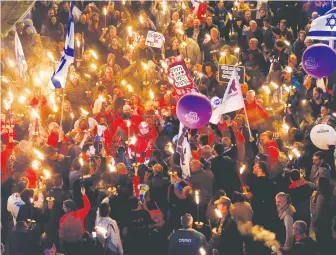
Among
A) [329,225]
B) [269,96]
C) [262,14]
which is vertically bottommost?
[329,225]

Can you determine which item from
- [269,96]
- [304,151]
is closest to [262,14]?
[269,96]

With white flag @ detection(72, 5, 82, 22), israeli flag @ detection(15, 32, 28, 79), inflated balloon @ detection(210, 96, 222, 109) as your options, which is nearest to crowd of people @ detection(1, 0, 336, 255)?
white flag @ detection(72, 5, 82, 22)

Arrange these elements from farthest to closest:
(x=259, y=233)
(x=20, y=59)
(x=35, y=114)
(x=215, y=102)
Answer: (x=20, y=59), (x=35, y=114), (x=215, y=102), (x=259, y=233)

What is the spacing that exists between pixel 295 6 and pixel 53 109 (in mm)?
7511

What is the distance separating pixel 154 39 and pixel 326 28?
17.1ft

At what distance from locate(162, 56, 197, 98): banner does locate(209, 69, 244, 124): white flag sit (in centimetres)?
66

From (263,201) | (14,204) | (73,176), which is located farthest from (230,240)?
(14,204)

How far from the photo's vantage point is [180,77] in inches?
571

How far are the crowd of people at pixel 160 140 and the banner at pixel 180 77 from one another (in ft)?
3.09

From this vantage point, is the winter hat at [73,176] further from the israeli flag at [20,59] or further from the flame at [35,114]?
the israeli flag at [20,59]

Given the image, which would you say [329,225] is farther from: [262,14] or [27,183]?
[262,14]

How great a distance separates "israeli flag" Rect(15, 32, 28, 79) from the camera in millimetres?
18094

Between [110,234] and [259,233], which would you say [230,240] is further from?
[110,234]

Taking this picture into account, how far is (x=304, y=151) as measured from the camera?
13.4 meters
